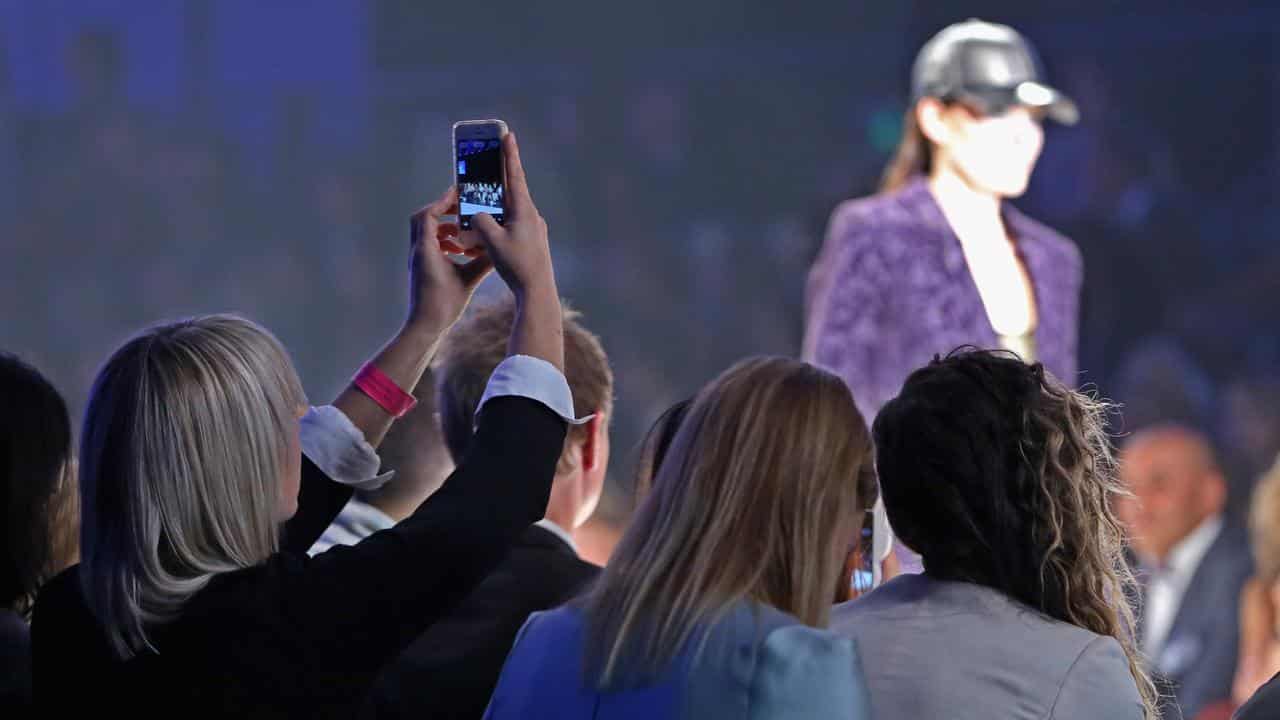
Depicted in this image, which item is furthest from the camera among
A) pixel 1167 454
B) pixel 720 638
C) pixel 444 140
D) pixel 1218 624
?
pixel 444 140

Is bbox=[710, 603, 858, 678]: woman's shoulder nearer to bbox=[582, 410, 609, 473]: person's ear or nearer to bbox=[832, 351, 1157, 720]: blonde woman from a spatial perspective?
bbox=[832, 351, 1157, 720]: blonde woman

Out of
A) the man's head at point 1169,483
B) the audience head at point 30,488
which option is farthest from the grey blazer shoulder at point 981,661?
the man's head at point 1169,483

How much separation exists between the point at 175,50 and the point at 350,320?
3.57 ft

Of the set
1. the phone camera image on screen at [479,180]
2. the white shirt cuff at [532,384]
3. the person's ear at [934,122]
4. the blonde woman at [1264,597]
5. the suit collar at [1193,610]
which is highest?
the phone camera image on screen at [479,180]

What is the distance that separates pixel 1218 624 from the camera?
4.65m

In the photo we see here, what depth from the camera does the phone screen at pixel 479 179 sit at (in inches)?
57.9

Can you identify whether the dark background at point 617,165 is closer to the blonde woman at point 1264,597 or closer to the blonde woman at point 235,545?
the blonde woman at point 1264,597

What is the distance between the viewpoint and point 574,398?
195cm

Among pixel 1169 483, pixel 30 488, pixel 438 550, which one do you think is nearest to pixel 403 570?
pixel 438 550

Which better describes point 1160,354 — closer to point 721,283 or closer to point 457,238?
point 721,283

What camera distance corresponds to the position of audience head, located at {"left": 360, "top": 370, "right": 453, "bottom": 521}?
7.10ft

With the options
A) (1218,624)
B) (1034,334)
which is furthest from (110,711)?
(1218,624)

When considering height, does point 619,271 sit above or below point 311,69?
below

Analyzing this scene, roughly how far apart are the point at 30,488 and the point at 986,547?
92 centimetres
